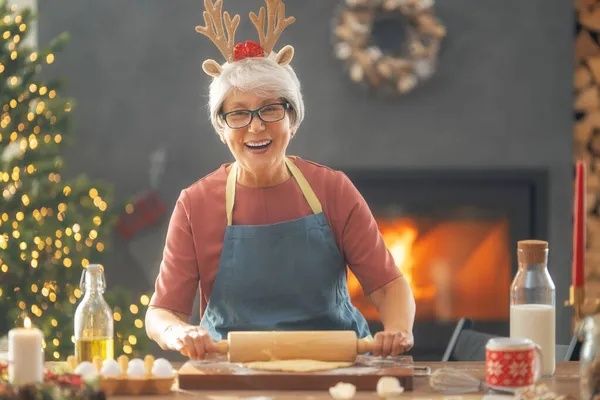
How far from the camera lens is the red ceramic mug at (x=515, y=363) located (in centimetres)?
162

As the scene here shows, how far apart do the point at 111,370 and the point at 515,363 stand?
67 cm

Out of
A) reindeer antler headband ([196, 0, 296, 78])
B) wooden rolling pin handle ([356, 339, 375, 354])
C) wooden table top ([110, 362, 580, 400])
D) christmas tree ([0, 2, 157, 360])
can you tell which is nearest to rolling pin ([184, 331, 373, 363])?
wooden rolling pin handle ([356, 339, 375, 354])

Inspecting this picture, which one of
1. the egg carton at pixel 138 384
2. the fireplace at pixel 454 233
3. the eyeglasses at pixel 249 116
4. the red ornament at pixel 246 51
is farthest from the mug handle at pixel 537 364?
the fireplace at pixel 454 233

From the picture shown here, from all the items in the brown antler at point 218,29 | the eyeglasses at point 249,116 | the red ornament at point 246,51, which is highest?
the brown antler at point 218,29

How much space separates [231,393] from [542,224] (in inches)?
104

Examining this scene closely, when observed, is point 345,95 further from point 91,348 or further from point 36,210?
point 91,348

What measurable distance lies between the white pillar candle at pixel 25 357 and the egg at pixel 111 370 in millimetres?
171

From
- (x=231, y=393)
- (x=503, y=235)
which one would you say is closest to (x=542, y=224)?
(x=503, y=235)

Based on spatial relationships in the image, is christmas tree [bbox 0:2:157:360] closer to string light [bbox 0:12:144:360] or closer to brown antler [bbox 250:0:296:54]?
string light [bbox 0:12:144:360]

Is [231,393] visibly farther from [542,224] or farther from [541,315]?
[542,224]

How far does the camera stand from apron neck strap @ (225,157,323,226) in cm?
229

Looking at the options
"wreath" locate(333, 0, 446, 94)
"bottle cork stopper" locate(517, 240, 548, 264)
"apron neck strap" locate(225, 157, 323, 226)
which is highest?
"wreath" locate(333, 0, 446, 94)

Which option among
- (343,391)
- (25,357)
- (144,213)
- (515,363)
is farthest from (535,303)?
(144,213)

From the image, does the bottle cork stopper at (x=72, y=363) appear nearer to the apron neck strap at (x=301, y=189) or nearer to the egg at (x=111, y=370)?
the egg at (x=111, y=370)
